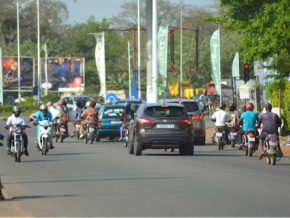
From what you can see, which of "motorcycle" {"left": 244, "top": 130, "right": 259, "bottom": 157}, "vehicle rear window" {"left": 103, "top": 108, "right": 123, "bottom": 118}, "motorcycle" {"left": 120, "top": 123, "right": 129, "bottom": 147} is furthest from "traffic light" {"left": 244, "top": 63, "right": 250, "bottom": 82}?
"motorcycle" {"left": 244, "top": 130, "right": 259, "bottom": 157}

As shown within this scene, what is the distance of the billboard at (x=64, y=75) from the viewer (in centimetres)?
10288

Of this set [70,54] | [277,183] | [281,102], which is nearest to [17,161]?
[277,183]

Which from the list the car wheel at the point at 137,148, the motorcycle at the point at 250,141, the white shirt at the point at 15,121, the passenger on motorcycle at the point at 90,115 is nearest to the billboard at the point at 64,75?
the passenger on motorcycle at the point at 90,115

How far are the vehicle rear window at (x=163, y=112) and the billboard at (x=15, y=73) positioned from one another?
71.1 metres

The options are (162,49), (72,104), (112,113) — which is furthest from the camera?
(72,104)

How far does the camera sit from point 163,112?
1190 inches

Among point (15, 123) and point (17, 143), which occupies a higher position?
point (15, 123)

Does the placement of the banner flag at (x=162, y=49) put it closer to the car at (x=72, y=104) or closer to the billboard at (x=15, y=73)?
the car at (x=72, y=104)

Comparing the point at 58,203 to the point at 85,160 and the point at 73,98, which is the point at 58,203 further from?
the point at 73,98

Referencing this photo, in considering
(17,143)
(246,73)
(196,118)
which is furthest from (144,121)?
(246,73)

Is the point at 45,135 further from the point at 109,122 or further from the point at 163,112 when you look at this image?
the point at 109,122

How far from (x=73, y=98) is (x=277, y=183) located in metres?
50.2

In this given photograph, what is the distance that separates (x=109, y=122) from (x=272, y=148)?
15.5 m

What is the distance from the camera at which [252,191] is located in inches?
700
